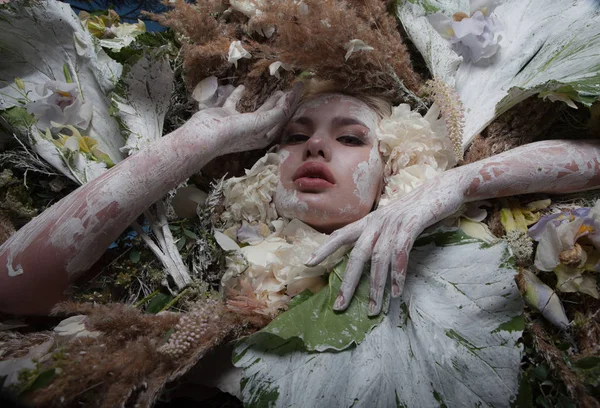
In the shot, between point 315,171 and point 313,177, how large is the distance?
0.02 meters

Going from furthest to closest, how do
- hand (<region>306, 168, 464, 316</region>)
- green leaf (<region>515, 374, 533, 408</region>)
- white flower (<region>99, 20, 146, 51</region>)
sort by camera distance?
white flower (<region>99, 20, 146, 51</region>)
hand (<region>306, 168, 464, 316</region>)
green leaf (<region>515, 374, 533, 408</region>)

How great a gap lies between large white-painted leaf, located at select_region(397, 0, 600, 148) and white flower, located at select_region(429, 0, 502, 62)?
28 mm

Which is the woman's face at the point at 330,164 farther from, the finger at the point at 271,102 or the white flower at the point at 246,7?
the white flower at the point at 246,7

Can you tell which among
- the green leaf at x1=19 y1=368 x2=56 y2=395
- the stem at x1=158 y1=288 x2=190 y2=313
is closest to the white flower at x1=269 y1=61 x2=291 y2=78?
the stem at x1=158 y1=288 x2=190 y2=313

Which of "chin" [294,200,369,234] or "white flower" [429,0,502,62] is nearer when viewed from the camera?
"chin" [294,200,369,234]

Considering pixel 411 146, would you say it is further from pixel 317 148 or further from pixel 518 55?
pixel 518 55

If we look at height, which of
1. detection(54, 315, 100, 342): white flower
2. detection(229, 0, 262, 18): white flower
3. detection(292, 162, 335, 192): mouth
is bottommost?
detection(292, 162, 335, 192): mouth

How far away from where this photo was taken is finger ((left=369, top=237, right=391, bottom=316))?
1.12 metres

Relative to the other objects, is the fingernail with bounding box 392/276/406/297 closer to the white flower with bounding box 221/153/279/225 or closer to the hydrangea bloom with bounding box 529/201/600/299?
the hydrangea bloom with bounding box 529/201/600/299

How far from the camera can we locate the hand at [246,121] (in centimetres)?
135

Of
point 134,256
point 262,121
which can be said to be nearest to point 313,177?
point 262,121

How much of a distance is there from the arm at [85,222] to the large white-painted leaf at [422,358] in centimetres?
45

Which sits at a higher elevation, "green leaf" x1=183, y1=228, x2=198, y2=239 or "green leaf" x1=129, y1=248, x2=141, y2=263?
"green leaf" x1=129, y1=248, x2=141, y2=263

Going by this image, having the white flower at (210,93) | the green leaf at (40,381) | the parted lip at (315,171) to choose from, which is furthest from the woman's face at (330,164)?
the green leaf at (40,381)
